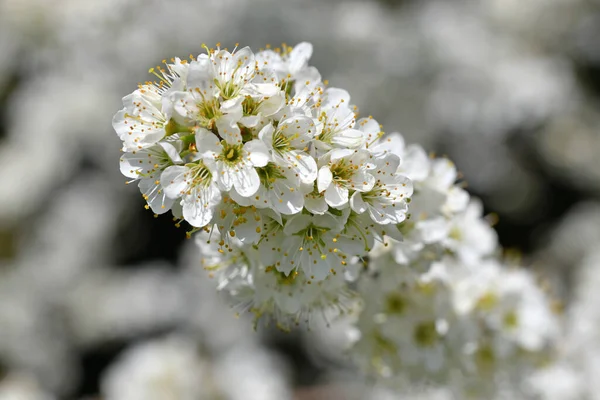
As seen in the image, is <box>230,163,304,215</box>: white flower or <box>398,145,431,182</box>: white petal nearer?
<box>230,163,304,215</box>: white flower

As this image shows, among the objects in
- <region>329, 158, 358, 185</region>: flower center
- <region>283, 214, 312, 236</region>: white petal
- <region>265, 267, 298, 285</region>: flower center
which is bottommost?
<region>265, 267, 298, 285</region>: flower center

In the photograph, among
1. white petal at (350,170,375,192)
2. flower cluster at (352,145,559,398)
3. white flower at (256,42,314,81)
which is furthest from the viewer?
flower cluster at (352,145,559,398)

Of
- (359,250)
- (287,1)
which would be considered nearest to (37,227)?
(287,1)

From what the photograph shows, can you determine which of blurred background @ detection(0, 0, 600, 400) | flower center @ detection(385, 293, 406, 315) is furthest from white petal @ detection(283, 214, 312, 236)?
blurred background @ detection(0, 0, 600, 400)

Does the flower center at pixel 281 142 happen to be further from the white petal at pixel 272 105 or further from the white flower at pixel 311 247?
the white flower at pixel 311 247

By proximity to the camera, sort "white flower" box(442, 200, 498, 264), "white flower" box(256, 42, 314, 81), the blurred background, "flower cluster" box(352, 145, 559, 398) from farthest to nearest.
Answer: the blurred background < "white flower" box(442, 200, 498, 264) < "flower cluster" box(352, 145, 559, 398) < "white flower" box(256, 42, 314, 81)

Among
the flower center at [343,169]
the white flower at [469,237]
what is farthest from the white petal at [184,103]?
the white flower at [469,237]

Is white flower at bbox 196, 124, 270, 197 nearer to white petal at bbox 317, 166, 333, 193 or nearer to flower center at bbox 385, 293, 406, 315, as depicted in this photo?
white petal at bbox 317, 166, 333, 193

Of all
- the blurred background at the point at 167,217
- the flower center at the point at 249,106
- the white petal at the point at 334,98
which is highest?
the white petal at the point at 334,98
